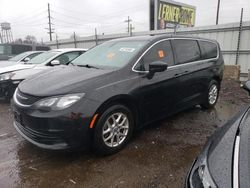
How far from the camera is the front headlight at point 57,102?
2.37 metres

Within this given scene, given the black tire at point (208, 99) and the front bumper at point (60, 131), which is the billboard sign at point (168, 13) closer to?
the black tire at point (208, 99)

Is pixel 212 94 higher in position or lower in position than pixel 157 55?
lower

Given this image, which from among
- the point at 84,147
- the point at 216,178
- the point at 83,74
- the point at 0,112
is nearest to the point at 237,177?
the point at 216,178

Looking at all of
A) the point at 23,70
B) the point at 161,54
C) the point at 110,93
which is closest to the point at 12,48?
the point at 23,70

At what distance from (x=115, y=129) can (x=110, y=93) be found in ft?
1.79

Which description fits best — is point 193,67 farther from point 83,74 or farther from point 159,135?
point 83,74

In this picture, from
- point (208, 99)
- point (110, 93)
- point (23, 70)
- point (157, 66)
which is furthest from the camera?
point (23, 70)

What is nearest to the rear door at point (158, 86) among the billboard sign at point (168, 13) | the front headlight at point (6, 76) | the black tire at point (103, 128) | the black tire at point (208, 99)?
the black tire at point (103, 128)

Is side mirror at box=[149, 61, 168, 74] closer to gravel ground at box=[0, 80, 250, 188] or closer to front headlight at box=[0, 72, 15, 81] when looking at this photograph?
gravel ground at box=[0, 80, 250, 188]

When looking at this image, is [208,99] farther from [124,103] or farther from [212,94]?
[124,103]

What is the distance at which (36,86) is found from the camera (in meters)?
2.74

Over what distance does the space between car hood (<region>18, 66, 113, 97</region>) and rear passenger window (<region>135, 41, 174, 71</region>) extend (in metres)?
0.57

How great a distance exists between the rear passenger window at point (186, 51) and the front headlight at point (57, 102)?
2113 mm

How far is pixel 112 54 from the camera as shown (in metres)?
3.41
